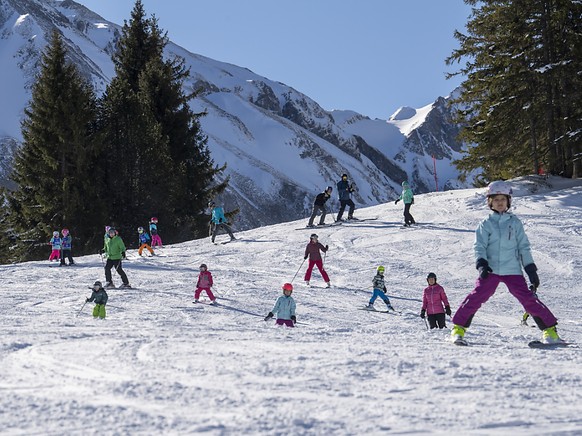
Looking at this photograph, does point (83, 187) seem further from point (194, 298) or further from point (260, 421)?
point (260, 421)

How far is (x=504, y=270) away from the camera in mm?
6414

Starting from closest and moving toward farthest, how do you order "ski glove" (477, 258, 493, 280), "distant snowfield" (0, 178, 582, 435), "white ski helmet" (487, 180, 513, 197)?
"distant snowfield" (0, 178, 582, 435), "ski glove" (477, 258, 493, 280), "white ski helmet" (487, 180, 513, 197)

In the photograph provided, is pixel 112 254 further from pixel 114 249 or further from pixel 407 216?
pixel 407 216

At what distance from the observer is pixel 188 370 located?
4.51 metres

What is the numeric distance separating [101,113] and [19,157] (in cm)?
625

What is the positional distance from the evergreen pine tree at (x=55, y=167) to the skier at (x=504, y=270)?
28409 millimetres

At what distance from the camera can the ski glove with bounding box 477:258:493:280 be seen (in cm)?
623

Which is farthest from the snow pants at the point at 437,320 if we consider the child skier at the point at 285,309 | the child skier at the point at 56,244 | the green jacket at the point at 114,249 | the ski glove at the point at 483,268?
the child skier at the point at 56,244

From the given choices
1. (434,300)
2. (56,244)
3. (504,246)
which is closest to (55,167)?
(56,244)

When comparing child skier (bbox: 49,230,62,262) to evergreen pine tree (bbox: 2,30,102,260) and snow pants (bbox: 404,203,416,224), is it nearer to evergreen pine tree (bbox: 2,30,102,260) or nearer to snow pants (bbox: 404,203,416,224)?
evergreen pine tree (bbox: 2,30,102,260)

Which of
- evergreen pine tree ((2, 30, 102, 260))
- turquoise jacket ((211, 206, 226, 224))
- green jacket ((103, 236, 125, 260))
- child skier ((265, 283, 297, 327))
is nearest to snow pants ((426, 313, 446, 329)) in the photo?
child skier ((265, 283, 297, 327))

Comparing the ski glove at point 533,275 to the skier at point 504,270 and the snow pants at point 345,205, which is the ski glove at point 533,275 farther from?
the snow pants at point 345,205

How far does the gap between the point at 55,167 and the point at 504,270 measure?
98.2ft

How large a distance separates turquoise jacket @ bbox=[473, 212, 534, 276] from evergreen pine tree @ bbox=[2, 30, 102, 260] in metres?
28.4
